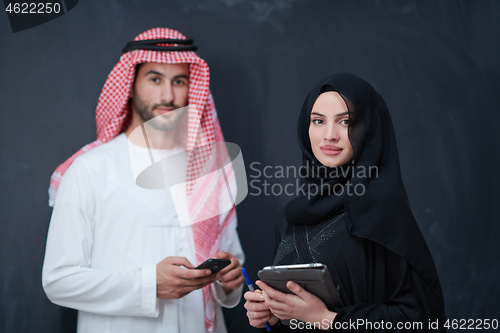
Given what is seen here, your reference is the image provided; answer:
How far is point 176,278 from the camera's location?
1.87 m

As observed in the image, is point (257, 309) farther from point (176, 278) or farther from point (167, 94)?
point (167, 94)

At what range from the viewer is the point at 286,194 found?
259cm

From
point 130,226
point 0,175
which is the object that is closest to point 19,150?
point 0,175

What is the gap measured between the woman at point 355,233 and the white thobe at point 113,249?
606 mm

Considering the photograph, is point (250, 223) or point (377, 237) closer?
point (377, 237)

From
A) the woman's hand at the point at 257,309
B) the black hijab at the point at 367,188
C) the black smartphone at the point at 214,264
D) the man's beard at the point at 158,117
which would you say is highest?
the man's beard at the point at 158,117

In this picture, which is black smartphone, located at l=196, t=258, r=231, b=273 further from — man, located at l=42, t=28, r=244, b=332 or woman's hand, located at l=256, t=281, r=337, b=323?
woman's hand, located at l=256, t=281, r=337, b=323

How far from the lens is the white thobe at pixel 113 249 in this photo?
6.20 feet

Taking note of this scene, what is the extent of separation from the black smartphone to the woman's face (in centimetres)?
56

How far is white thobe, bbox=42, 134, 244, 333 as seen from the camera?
1889mm

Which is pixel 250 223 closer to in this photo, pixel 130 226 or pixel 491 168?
pixel 130 226

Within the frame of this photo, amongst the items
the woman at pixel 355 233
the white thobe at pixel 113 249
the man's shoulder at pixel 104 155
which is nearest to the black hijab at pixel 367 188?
the woman at pixel 355 233

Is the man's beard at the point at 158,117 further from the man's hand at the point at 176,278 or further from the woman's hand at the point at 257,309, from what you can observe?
the woman's hand at the point at 257,309

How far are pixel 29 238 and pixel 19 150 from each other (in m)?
0.44
